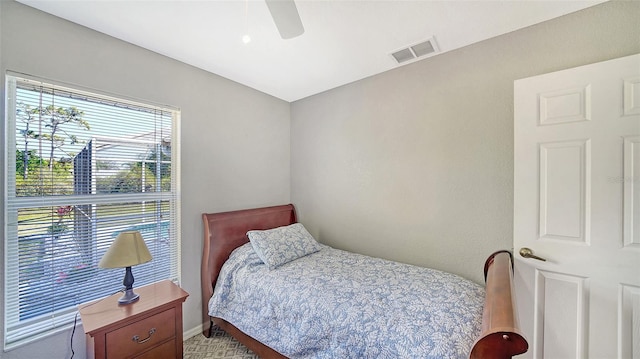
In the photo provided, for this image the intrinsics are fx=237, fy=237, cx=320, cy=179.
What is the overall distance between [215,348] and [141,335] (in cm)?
78

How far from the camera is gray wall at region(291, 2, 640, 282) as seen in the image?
1.63 m

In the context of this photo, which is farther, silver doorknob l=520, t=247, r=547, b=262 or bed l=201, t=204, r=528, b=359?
silver doorknob l=520, t=247, r=547, b=262

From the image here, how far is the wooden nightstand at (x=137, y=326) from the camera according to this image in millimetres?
1337

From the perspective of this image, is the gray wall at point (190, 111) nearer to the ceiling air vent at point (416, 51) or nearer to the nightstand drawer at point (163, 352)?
the nightstand drawer at point (163, 352)

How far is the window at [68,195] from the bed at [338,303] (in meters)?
0.64

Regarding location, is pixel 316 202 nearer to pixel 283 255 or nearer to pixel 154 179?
pixel 283 255

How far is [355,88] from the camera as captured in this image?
8.49 feet

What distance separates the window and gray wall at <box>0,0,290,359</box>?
9 centimetres

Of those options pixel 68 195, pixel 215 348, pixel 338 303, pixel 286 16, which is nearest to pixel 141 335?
pixel 215 348

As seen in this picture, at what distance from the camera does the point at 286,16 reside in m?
1.29

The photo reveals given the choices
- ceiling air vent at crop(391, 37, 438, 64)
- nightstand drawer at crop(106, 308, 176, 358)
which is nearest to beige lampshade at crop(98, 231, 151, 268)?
nightstand drawer at crop(106, 308, 176, 358)

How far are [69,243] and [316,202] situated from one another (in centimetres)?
213

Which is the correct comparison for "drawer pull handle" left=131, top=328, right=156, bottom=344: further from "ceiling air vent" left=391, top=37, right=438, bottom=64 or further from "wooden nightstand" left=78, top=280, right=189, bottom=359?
"ceiling air vent" left=391, top=37, right=438, bottom=64

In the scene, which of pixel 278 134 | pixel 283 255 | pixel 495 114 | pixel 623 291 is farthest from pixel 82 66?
pixel 623 291
